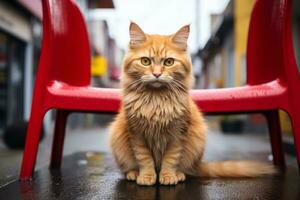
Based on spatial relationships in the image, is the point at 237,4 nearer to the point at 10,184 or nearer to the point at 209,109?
the point at 209,109

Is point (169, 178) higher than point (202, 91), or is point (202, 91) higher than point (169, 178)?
point (202, 91)

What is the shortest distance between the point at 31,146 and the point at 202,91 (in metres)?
1.19

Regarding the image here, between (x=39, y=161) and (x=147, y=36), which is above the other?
(x=147, y=36)

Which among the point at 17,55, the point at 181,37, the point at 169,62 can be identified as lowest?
the point at 169,62

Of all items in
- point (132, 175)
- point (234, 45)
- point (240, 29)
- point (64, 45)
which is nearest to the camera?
point (132, 175)

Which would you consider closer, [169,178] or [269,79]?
[169,178]

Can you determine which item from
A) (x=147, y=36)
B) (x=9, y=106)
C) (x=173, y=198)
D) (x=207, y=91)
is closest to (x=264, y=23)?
(x=207, y=91)

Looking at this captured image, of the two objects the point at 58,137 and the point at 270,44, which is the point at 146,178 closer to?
the point at 58,137

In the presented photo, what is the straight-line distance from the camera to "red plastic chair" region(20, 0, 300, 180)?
2.42 metres

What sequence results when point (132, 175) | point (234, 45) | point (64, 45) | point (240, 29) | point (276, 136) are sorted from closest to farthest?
point (132, 175) < point (64, 45) < point (276, 136) < point (240, 29) < point (234, 45)

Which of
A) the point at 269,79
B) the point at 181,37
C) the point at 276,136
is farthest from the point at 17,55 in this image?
the point at 181,37

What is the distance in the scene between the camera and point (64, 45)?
2.81 meters

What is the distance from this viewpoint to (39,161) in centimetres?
388

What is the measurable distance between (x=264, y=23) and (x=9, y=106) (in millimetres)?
6211
